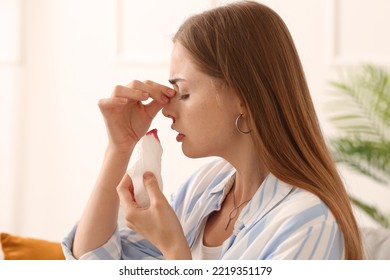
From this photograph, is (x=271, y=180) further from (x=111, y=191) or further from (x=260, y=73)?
(x=111, y=191)

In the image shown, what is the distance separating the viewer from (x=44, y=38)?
185 inches

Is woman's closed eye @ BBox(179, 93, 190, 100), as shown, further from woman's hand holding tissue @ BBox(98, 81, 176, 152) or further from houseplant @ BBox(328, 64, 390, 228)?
houseplant @ BBox(328, 64, 390, 228)

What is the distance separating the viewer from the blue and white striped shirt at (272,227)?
148 centimetres

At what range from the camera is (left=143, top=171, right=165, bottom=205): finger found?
1593 millimetres

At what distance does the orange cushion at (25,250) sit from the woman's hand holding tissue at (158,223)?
81 cm

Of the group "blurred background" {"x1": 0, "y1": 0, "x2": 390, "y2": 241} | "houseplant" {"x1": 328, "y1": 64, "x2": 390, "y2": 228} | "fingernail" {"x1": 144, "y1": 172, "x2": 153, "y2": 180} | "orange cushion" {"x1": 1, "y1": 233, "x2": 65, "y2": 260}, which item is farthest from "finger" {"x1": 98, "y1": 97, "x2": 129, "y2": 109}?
"blurred background" {"x1": 0, "y1": 0, "x2": 390, "y2": 241}


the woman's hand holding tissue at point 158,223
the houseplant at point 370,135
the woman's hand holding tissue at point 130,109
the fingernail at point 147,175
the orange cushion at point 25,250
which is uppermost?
the woman's hand holding tissue at point 130,109

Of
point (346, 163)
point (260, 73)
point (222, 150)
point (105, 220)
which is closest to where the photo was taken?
point (260, 73)

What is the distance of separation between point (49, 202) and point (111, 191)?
10.0ft

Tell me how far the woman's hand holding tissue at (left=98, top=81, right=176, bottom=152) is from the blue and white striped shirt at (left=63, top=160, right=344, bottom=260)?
261mm

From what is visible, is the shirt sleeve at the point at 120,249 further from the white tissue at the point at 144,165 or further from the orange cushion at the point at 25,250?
the orange cushion at the point at 25,250

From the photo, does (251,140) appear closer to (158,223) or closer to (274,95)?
(274,95)

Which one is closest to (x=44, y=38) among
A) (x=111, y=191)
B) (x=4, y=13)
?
(x=4, y=13)

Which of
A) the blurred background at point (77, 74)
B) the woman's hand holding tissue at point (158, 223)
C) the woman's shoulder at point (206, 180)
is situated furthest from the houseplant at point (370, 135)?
the woman's hand holding tissue at point (158, 223)
